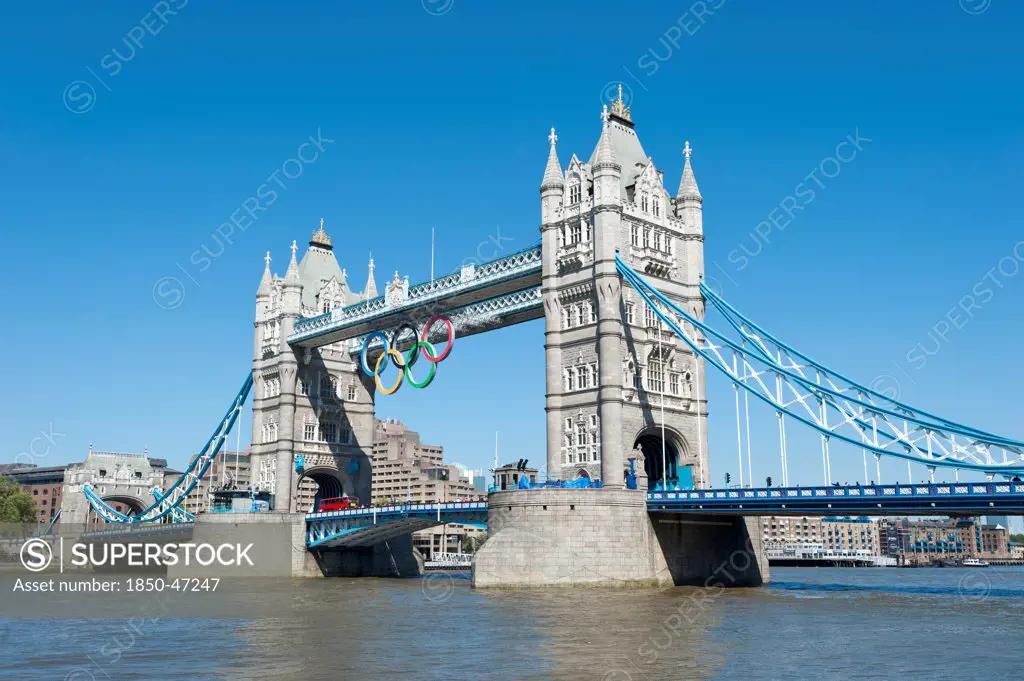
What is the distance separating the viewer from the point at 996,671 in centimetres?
2614

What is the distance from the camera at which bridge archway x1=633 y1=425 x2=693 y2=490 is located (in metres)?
64.8

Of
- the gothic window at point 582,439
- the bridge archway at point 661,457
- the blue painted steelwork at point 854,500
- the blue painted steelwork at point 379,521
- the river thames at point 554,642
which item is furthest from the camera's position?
the blue painted steelwork at point 379,521

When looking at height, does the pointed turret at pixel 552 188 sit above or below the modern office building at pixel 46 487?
above

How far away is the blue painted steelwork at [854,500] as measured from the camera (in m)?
47.2

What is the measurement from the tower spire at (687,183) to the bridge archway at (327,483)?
43691 millimetres

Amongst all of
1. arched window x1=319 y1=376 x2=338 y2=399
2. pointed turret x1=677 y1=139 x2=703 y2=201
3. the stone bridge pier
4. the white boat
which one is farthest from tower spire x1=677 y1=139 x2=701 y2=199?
the white boat

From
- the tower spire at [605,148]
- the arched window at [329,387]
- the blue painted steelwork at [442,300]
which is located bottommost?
the arched window at [329,387]

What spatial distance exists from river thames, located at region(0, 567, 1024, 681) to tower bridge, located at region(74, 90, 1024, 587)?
6.09m

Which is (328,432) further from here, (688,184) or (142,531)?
(688,184)

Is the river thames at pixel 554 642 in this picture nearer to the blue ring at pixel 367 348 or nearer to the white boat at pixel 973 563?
the blue ring at pixel 367 348

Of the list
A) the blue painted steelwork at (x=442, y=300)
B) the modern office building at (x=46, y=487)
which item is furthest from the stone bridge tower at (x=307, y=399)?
the modern office building at (x=46, y=487)

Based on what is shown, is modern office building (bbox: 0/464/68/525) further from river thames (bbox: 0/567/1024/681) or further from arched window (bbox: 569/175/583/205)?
river thames (bbox: 0/567/1024/681)

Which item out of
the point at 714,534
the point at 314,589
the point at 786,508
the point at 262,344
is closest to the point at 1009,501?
the point at 786,508

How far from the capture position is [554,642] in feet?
105
